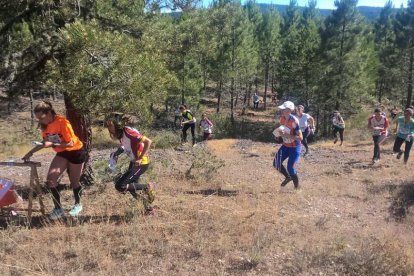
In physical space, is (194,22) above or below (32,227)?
above

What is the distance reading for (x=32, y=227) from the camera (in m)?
5.45

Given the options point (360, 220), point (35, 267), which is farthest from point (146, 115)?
point (360, 220)

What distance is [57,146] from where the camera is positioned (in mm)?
5465

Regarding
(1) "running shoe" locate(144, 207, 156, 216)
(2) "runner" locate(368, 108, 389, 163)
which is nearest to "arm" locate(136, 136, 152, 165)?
(1) "running shoe" locate(144, 207, 156, 216)

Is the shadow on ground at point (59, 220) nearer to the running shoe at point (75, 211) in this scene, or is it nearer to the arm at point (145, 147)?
the running shoe at point (75, 211)

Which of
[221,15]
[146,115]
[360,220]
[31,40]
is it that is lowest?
[360,220]

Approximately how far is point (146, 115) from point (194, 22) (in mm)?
3820

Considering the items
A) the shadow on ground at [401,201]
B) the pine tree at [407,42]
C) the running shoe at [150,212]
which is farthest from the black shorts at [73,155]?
the pine tree at [407,42]

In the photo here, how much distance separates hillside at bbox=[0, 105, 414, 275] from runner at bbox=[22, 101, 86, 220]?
53 cm

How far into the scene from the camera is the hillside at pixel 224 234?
4547 millimetres

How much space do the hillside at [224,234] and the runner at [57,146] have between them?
53 cm

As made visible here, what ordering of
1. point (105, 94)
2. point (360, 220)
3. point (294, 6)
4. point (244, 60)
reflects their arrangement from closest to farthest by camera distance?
point (105, 94), point (360, 220), point (244, 60), point (294, 6)

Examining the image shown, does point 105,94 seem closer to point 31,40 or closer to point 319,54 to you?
point 31,40

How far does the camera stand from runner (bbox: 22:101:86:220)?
17.7ft
